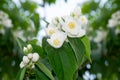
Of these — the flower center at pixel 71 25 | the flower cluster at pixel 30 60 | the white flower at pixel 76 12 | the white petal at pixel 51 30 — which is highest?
the white flower at pixel 76 12

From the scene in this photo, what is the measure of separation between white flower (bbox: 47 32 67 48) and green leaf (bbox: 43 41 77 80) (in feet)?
0.07

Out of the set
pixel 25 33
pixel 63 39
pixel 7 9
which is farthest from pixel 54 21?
pixel 7 9

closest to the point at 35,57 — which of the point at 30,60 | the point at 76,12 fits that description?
the point at 30,60

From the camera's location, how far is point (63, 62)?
132cm

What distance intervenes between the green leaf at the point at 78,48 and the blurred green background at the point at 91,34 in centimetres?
105

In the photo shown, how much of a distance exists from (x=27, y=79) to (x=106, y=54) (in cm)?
135

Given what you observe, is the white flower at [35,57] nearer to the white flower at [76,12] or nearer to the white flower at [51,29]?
the white flower at [51,29]

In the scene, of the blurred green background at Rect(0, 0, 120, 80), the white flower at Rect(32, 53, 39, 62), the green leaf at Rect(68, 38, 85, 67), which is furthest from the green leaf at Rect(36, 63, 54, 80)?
the blurred green background at Rect(0, 0, 120, 80)

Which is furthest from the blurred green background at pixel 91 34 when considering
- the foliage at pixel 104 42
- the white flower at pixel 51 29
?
the white flower at pixel 51 29

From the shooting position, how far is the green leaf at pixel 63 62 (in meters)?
1.31

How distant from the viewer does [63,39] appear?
135cm

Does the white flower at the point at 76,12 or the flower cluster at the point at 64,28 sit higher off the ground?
the white flower at the point at 76,12

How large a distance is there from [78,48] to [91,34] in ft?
4.74

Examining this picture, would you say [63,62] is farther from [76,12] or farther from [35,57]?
[76,12]
